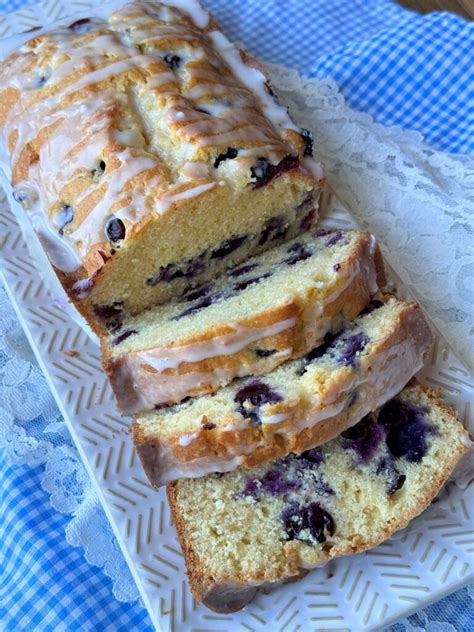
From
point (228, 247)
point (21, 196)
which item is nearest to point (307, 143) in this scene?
point (228, 247)

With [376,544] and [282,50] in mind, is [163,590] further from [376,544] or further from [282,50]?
[282,50]

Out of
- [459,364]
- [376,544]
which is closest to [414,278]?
[459,364]

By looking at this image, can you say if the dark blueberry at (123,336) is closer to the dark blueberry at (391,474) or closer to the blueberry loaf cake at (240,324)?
the blueberry loaf cake at (240,324)

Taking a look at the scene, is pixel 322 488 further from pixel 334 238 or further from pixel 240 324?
pixel 334 238

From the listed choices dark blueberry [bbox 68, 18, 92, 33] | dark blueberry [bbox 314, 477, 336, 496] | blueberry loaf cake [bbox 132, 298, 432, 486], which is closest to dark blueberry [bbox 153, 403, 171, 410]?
blueberry loaf cake [bbox 132, 298, 432, 486]

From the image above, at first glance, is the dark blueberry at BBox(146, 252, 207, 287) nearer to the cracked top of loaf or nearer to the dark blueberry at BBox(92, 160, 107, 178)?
the cracked top of loaf

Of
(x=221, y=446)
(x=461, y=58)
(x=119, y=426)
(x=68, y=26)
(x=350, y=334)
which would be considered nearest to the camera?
(x=221, y=446)
